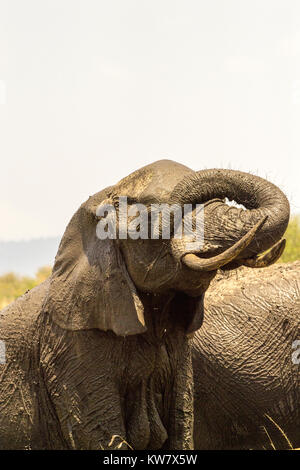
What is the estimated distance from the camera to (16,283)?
23.5m

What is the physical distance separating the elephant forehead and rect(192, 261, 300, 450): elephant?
170cm

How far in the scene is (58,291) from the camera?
20.6 feet

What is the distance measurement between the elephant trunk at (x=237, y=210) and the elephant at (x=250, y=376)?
1876 mm

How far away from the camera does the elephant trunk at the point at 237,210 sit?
536cm

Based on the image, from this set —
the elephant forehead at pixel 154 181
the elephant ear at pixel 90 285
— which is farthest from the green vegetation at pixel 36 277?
the elephant forehead at pixel 154 181

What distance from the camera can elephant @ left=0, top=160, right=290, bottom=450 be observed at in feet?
18.0

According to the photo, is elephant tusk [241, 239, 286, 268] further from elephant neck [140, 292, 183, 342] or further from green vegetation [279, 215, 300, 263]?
green vegetation [279, 215, 300, 263]

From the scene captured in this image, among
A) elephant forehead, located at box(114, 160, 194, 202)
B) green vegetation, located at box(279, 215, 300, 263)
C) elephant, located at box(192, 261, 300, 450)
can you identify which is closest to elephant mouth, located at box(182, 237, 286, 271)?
elephant forehead, located at box(114, 160, 194, 202)

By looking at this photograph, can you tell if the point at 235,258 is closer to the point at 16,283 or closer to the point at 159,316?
the point at 159,316

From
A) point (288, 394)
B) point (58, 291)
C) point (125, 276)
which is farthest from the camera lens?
point (288, 394)
